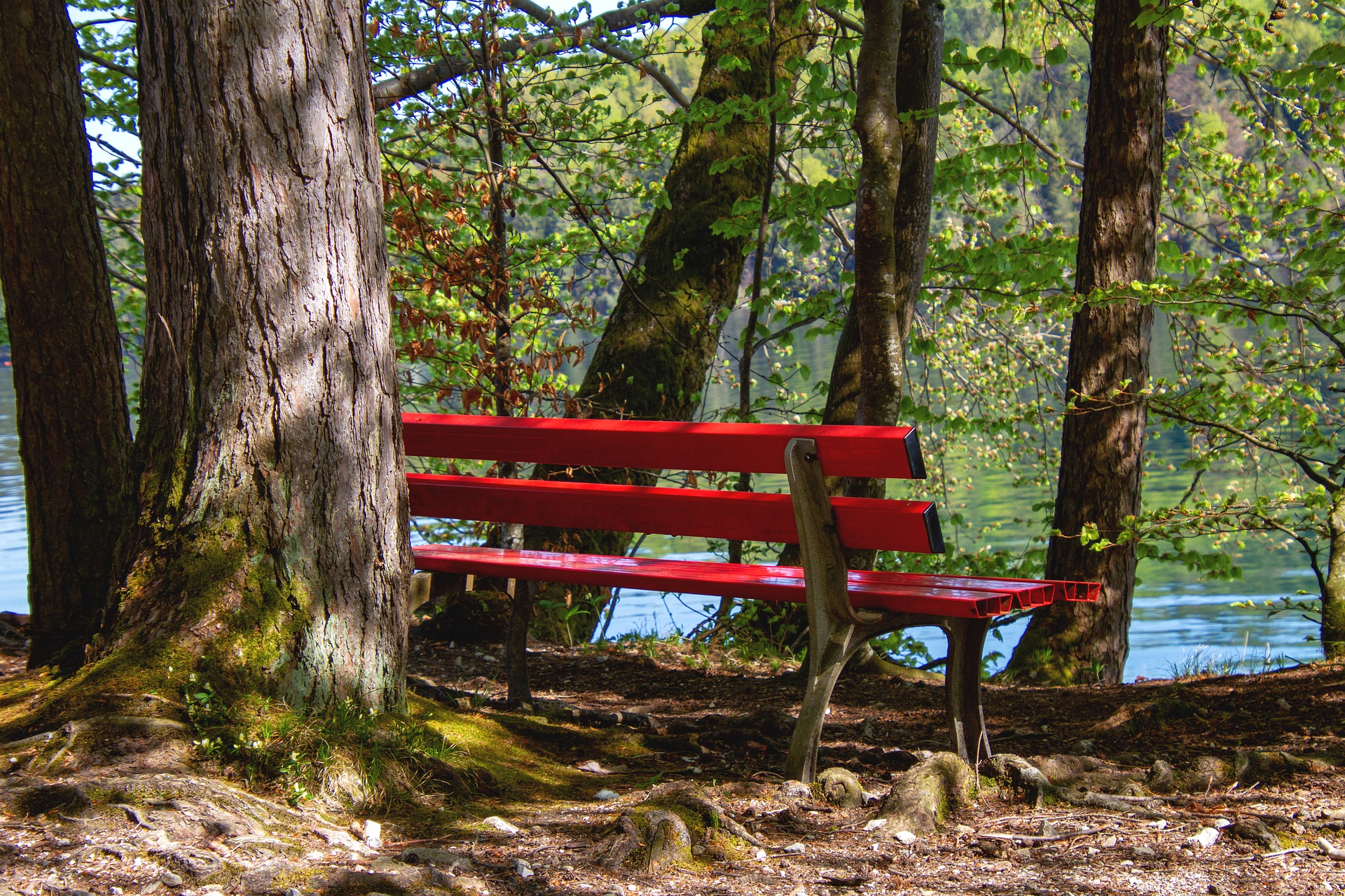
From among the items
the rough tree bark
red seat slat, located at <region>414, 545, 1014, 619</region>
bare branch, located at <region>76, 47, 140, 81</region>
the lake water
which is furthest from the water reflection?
the rough tree bark

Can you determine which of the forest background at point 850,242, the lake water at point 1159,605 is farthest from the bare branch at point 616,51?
the lake water at point 1159,605

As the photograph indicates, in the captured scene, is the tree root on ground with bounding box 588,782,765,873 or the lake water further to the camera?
the lake water

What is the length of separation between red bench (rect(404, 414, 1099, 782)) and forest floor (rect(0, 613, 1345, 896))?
41 centimetres

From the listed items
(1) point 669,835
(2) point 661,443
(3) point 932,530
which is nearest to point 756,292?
(2) point 661,443

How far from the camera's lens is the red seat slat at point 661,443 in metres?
2.60

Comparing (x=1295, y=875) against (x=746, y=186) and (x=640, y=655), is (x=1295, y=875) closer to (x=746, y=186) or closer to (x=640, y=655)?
(x=640, y=655)

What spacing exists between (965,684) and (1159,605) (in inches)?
573

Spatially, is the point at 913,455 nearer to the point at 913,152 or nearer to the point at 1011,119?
the point at 913,152

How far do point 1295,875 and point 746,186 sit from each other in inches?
233

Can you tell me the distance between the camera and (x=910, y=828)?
8.18ft

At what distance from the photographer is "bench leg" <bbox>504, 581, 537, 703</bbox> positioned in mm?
3961

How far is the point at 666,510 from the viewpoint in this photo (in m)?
3.14

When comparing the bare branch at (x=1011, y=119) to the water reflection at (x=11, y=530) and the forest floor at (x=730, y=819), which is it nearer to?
the forest floor at (x=730, y=819)

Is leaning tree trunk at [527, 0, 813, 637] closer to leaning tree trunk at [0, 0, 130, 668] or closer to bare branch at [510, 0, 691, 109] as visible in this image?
bare branch at [510, 0, 691, 109]
